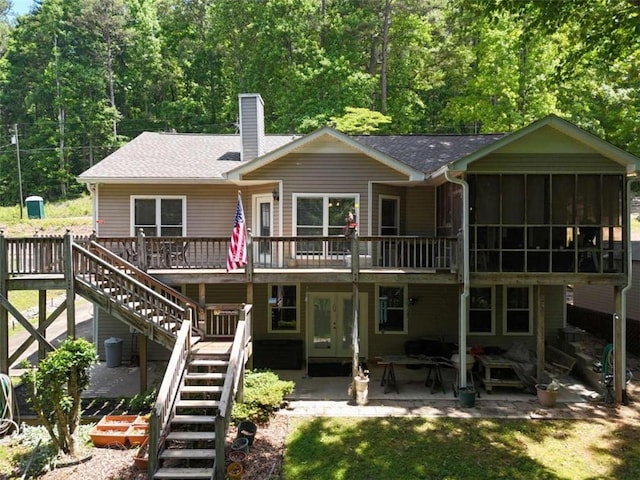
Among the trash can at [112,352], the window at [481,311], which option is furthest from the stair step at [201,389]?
the window at [481,311]

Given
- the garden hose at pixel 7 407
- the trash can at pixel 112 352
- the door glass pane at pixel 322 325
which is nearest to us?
the garden hose at pixel 7 407

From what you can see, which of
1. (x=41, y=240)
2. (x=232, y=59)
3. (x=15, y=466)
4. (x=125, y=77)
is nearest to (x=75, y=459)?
(x=15, y=466)

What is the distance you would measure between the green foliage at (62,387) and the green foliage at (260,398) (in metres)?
2.95

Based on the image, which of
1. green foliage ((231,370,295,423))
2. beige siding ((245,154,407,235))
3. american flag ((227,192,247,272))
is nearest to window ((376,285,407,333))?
beige siding ((245,154,407,235))

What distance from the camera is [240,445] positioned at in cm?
794

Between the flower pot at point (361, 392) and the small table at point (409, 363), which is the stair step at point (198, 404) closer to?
the flower pot at point (361, 392)

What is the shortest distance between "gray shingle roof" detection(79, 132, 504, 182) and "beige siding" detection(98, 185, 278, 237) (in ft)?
1.75

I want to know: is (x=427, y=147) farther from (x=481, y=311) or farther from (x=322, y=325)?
(x=322, y=325)

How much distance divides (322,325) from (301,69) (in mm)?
19118

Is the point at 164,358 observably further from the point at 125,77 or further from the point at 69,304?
the point at 125,77

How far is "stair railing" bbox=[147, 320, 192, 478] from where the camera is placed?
7.32m

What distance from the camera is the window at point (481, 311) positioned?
551 inches

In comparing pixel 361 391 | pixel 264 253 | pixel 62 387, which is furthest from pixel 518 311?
pixel 62 387

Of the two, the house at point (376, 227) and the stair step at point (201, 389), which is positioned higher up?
the house at point (376, 227)
